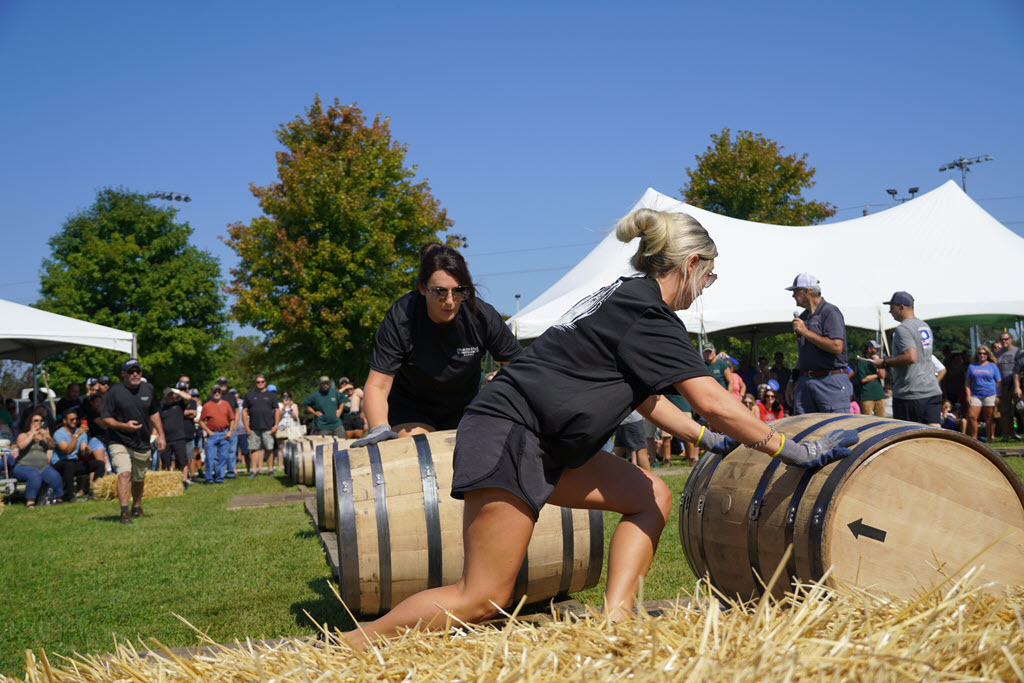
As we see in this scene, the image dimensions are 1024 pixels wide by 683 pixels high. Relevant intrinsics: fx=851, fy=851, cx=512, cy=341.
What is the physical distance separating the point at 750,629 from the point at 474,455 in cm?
117

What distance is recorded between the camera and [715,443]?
12.5 feet

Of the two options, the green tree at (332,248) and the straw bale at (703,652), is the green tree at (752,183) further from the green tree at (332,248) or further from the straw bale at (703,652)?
the straw bale at (703,652)

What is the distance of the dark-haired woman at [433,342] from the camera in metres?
4.45

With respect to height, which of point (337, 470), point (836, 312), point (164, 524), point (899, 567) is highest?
point (836, 312)

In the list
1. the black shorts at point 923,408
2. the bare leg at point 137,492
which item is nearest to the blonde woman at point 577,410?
the black shorts at point 923,408

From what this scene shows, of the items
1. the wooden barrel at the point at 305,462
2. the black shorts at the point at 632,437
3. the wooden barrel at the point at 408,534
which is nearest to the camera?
the wooden barrel at the point at 408,534

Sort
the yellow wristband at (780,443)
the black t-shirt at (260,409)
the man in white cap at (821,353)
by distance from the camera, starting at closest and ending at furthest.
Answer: the yellow wristband at (780,443) → the man in white cap at (821,353) → the black t-shirt at (260,409)

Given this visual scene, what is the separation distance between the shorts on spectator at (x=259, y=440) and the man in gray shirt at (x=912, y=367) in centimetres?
1375

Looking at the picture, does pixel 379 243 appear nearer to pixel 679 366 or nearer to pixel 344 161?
pixel 344 161

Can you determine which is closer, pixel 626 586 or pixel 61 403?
pixel 626 586

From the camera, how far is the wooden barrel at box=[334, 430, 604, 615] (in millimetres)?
4340

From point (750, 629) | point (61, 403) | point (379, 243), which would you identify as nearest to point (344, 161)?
point (379, 243)

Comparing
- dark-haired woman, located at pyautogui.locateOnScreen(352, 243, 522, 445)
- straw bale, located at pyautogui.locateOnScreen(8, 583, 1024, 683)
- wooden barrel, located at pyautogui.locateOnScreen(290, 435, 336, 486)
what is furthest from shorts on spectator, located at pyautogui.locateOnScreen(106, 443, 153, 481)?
straw bale, located at pyautogui.locateOnScreen(8, 583, 1024, 683)

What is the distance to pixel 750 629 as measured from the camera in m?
1.99
